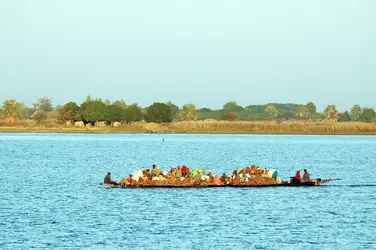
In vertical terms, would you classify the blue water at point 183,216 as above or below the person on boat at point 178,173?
below

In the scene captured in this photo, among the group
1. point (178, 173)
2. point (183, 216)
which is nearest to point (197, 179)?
point (178, 173)

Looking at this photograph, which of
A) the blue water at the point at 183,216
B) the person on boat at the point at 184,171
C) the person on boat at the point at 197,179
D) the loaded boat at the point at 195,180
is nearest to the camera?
the blue water at the point at 183,216

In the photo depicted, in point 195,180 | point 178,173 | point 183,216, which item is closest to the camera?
point 183,216

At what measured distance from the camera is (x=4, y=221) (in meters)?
44.6

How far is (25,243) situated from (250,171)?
29522mm

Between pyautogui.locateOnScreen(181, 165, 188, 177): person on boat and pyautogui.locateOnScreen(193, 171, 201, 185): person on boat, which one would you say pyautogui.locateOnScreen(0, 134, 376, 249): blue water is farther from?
pyautogui.locateOnScreen(181, 165, 188, 177): person on boat

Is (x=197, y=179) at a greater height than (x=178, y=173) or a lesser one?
lesser

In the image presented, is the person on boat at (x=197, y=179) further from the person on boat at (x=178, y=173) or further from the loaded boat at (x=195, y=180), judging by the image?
the person on boat at (x=178, y=173)

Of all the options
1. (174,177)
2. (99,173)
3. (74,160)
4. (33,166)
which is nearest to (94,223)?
(174,177)

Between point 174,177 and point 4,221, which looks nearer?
point 4,221

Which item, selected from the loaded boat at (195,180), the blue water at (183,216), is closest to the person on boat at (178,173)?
the loaded boat at (195,180)

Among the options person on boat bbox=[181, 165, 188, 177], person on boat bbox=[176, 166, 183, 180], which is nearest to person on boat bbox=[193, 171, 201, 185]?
person on boat bbox=[181, 165, 188, 177]

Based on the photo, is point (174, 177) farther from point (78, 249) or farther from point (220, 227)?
point (78, 249)

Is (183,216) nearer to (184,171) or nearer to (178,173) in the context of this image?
(178,173)
